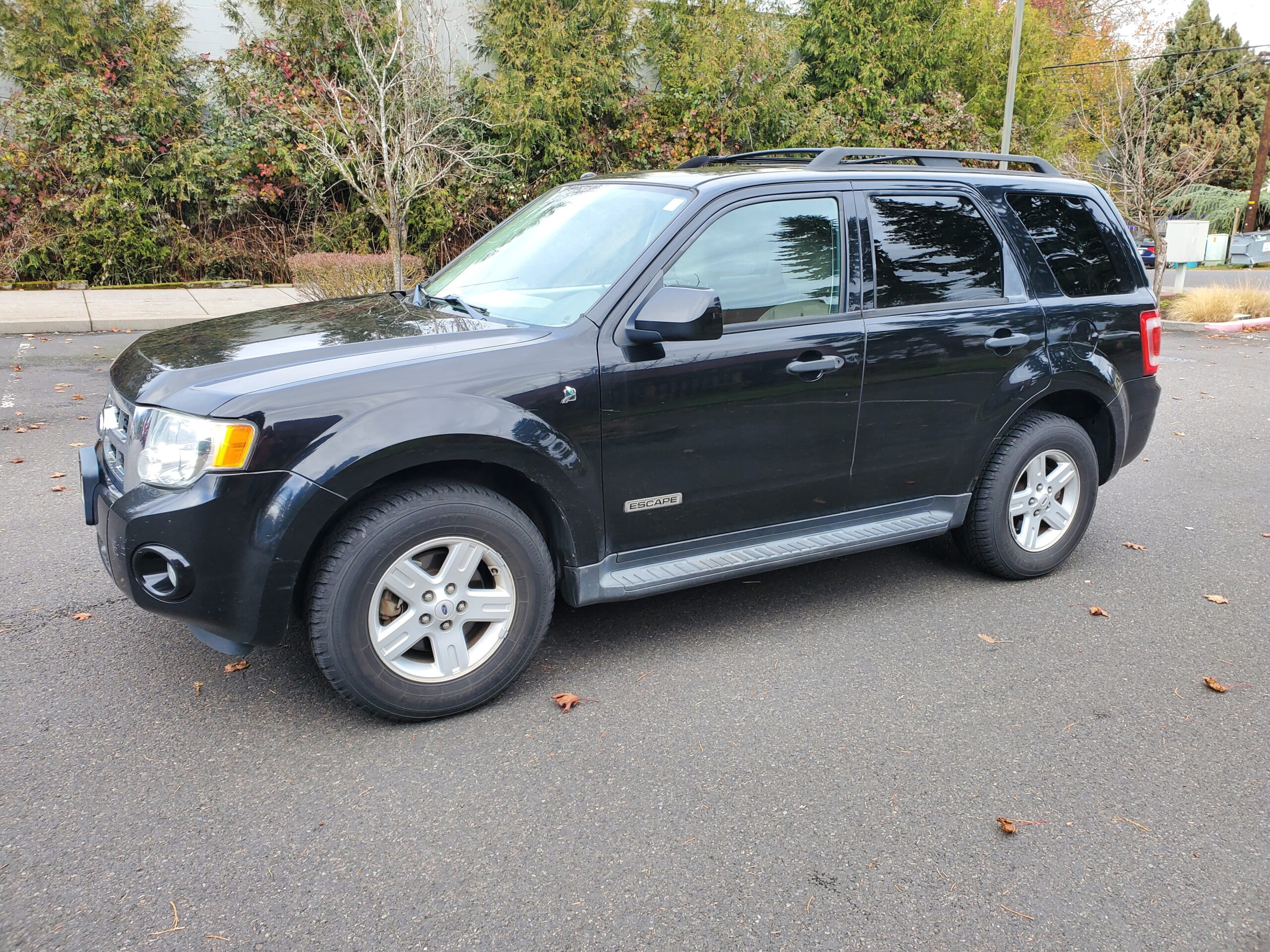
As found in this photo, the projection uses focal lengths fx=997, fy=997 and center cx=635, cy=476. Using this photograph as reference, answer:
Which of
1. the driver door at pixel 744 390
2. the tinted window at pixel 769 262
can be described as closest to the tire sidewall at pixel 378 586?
the driver door at pixel 744 390

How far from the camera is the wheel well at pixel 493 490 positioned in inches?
125

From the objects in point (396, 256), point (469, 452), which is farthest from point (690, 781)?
point (396, 256)

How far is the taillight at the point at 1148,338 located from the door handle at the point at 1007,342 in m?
0.80

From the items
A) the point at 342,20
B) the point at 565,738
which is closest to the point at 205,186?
the point at 342,20

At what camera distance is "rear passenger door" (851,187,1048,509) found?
13.2ft

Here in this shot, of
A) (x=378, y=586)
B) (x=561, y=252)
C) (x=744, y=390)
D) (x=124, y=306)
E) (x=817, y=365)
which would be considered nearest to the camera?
(x=378, y=586)

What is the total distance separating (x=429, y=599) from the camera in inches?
129

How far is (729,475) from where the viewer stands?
3.75 metres

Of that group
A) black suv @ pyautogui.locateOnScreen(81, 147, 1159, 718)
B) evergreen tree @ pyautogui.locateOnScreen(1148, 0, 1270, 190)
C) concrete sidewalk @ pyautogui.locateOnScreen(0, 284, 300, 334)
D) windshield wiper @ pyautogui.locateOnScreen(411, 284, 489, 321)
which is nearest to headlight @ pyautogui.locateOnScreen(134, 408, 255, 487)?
black suv @ pyautogui.locateOnScreen(81, 147, 1159, 718)

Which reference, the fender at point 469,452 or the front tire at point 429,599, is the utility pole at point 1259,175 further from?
the front tire at point 429,599

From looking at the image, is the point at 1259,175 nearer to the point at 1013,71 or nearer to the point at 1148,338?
the point at 1013,71

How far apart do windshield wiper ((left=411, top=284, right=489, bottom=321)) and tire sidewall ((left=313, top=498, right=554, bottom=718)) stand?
89 cm

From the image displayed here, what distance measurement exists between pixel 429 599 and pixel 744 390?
1358 mm

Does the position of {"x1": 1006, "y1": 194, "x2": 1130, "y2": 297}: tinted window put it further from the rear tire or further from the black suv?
the rear tire
